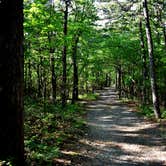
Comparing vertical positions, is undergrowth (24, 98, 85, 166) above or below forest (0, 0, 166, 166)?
below

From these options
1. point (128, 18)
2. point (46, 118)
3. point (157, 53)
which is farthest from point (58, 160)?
point (157, 53)

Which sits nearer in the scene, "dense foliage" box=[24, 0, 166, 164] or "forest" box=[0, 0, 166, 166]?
"forest" box=[0, 0, 166, 166]

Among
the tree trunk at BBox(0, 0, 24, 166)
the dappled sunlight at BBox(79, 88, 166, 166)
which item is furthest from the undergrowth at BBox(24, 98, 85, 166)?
the tree trunk at BBox(0, 0, 24, 166)

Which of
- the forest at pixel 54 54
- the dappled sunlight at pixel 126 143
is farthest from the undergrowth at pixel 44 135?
the dappled sunlight at pixel 126 143

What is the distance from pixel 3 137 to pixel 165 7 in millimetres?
21917

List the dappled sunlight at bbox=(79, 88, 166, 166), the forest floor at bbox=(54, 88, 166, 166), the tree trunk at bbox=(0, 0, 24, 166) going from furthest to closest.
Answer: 1. the dappled sunlight at bbox=(79, 88, 166, 166)
2. the forest floor at bbox=(54, 88, 166, 166)
3. the tree trunk at bbox=(0, 0, 24, 166)

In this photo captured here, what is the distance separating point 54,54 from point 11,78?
52.3 ft

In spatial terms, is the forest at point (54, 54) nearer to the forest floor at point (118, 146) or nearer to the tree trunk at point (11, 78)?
the tree trunk at point (11, 78)

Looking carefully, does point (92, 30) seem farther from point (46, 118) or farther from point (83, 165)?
point (83, 165)

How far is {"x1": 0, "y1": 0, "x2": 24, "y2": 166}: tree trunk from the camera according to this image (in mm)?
5691

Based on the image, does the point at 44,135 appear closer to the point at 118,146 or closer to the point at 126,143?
the point at 118,146

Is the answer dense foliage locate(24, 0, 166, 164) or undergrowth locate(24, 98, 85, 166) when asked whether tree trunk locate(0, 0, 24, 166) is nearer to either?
undergrowth locate(24, 98, 85, 166)

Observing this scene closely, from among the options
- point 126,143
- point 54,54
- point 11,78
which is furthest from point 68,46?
point 11,78

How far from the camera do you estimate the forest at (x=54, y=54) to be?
228 inches
